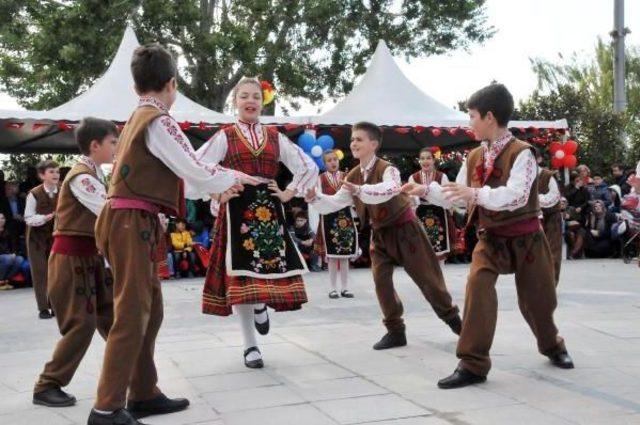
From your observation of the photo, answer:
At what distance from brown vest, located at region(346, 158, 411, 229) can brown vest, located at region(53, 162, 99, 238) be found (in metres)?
1.86

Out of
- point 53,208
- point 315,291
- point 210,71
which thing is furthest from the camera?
point 210,71

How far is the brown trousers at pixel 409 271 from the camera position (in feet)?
16.3

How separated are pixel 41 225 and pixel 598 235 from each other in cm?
869

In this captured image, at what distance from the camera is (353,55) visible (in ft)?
63.7

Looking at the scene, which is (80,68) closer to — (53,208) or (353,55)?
(353,55)

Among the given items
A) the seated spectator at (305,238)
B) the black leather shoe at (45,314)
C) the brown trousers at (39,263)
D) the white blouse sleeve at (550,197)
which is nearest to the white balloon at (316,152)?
the seated spectator at (305,238)

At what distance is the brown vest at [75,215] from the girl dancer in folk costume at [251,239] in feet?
2.72

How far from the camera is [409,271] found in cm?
502

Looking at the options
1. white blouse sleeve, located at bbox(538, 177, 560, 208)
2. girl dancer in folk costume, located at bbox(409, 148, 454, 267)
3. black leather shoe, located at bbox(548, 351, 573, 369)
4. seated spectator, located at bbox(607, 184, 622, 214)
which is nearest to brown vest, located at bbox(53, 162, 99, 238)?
black leather shoe, located at bbox(548, 351, 573, 369)

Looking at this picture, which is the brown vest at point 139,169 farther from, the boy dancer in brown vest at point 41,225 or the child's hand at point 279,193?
the boy dancer in brown vest at point 41,225

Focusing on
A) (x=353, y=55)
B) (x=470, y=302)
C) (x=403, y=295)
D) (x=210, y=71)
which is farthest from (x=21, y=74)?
(x=470, y=302)

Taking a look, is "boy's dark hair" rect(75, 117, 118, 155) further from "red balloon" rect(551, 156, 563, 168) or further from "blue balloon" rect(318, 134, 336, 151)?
"red balloon" rect(551, 156, 563, 168)

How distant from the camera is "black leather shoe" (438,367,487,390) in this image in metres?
3.88

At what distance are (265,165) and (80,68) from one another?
1333 cm
